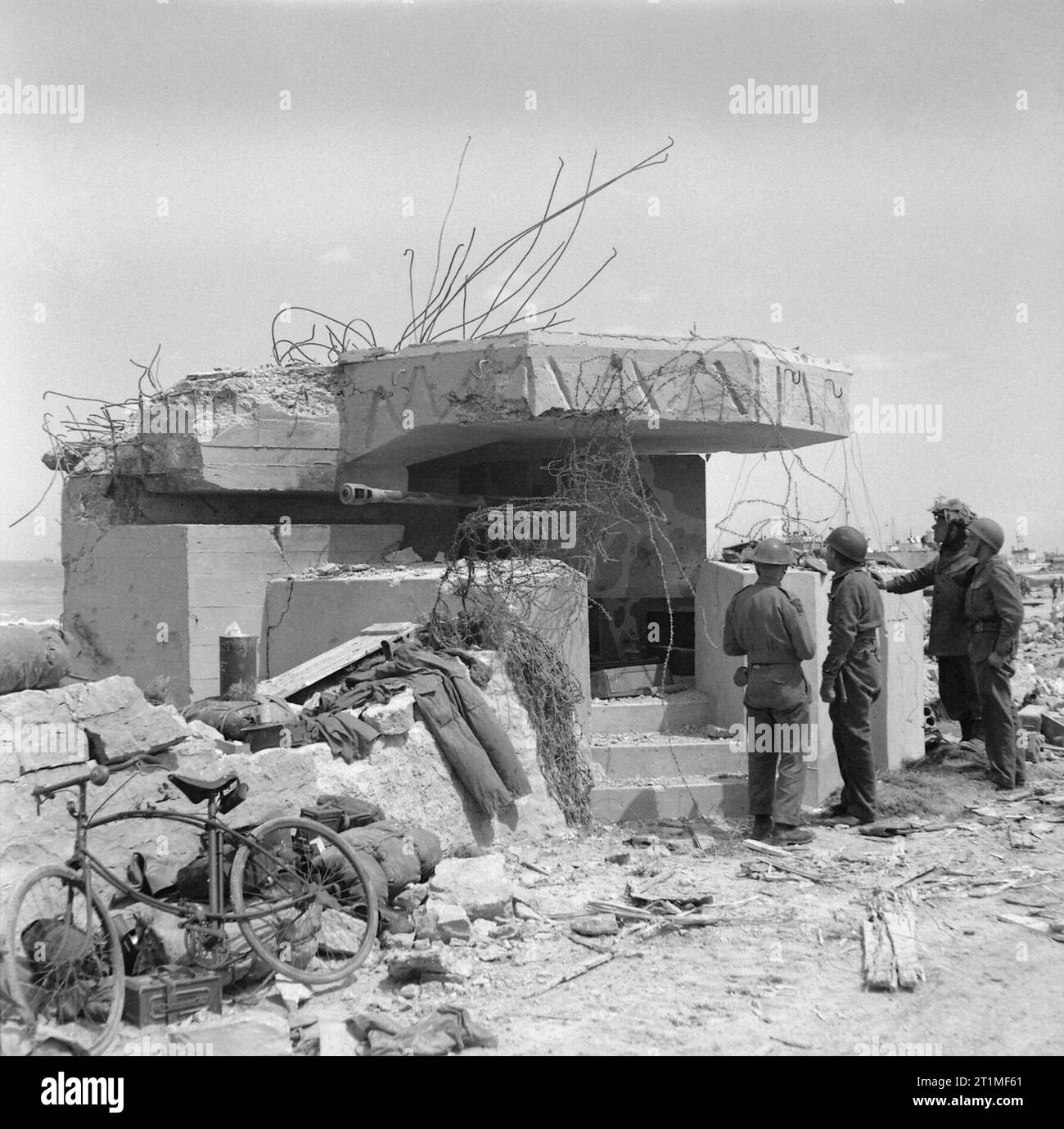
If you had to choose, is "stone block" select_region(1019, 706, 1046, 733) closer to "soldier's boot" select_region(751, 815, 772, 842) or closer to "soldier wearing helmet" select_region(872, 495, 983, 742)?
"soldier wearing helmet" select_region(872, 495, 983, 742)

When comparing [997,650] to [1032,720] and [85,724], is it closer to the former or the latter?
[1032,720]

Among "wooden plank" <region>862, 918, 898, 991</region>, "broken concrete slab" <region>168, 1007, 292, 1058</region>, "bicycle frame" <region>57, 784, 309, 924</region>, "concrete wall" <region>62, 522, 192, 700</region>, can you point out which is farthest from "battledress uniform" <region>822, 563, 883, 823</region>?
"concrete wall" <region>62, 522, 192, 700</region>

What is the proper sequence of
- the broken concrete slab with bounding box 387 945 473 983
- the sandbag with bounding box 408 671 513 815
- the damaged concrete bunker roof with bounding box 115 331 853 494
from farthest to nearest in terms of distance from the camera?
the damaged concrete bunker roof with bounding box 115 331 853 494
the sandbag with bounding box 408 671 513 815
the broken concrete slab with bounding box 387 945 473 983

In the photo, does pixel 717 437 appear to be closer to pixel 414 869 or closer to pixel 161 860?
pixel 414 869

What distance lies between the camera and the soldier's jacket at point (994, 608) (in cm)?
781

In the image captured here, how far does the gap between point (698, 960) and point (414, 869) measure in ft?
4.80

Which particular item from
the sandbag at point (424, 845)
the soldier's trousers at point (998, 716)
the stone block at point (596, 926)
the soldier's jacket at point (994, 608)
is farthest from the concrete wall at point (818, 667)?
the sandbag at point (424, 845)

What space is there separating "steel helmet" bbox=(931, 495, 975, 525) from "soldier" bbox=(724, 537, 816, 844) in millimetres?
1830

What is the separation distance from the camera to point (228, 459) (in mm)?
9469

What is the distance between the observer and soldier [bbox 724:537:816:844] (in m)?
7.22

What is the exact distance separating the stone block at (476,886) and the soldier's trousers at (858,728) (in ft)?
8.80

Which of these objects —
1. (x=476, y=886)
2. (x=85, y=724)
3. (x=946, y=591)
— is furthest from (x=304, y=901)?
(x=946, y=591)

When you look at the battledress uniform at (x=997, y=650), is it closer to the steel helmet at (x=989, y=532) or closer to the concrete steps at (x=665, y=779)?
the steel helmet at (x=989, y=532)
